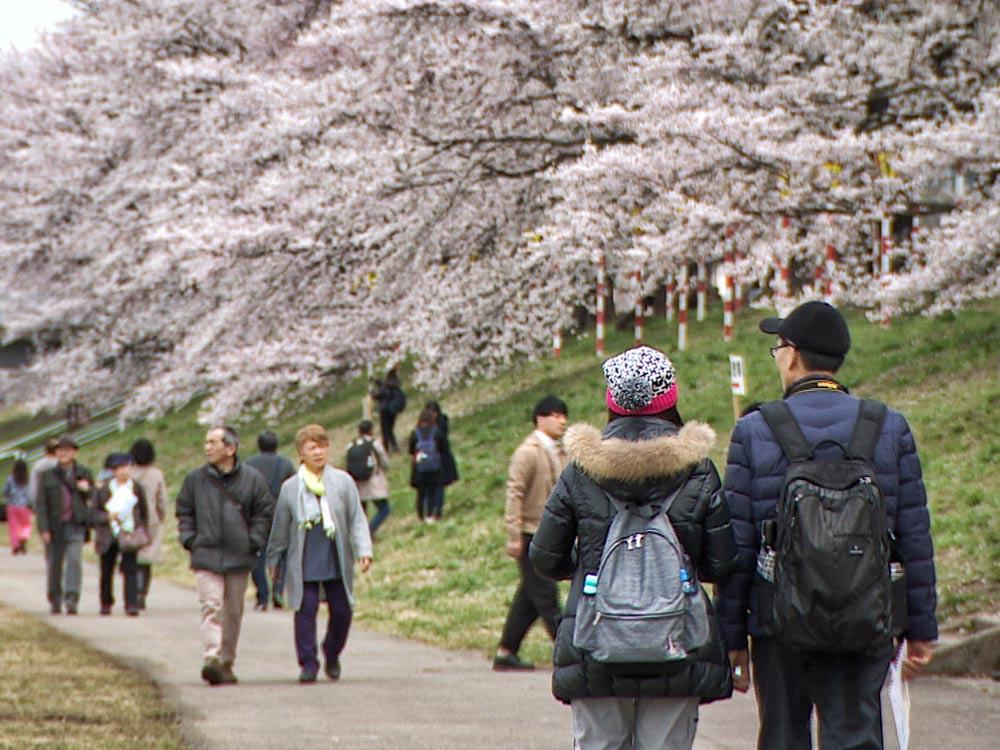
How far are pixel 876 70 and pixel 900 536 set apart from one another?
31.9 ft

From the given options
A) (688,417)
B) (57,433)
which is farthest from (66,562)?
(57,433)

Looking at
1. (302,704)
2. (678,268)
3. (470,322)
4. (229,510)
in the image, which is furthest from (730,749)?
(470,322)

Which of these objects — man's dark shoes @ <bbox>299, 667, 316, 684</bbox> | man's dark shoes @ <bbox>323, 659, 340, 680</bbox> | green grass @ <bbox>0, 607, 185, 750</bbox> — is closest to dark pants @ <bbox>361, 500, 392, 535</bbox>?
green grass @ <bbox>0, 607, 185, 750</bbox>

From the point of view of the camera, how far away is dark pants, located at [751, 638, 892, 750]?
5480 millimetres

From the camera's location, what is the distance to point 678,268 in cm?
1480

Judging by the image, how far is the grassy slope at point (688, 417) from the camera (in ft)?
45.8

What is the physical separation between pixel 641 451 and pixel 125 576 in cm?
1177

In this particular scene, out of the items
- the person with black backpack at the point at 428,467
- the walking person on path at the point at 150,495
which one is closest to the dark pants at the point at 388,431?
the person with black backpack at the point at 428,467

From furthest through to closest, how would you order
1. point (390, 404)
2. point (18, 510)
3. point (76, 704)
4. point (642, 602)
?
point (390, 404) < point (18, 510) < point (76, 704) < point (642, 602)

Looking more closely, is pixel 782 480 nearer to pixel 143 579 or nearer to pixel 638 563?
pixel 638 563

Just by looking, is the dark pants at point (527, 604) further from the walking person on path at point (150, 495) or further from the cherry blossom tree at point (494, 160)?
the walking person on path at point (150, 495)

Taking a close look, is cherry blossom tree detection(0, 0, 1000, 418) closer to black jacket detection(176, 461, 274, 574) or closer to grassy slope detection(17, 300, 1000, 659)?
grassy slope detection(17, 300, 1000, 659)

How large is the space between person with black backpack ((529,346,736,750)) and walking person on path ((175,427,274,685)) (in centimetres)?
589

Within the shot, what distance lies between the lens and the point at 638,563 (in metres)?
5.25
